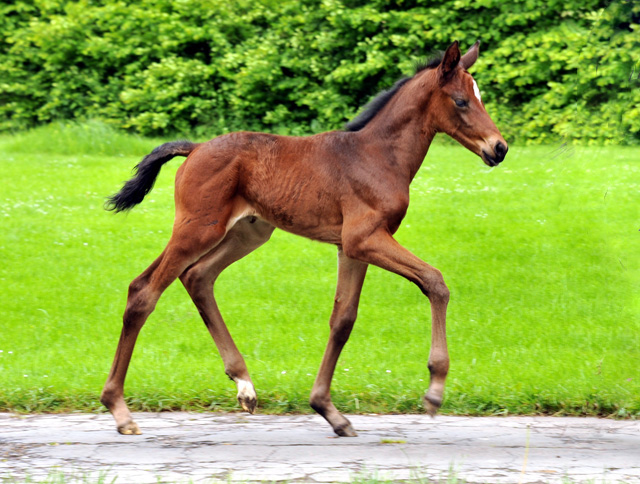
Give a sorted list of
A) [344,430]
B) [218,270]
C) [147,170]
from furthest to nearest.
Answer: [218,270] < [147,170] < [344,430]

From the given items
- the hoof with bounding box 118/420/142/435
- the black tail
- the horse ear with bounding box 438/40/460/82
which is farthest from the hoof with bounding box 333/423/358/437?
the horse ear with bounding box 438/40/460/82

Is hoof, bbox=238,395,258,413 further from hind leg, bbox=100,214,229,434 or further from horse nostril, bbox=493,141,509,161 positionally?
horse nostril, bbox=493,141,509,161

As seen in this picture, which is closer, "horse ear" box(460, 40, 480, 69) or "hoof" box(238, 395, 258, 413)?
"horse ear" box(460, 40, 480, 69)

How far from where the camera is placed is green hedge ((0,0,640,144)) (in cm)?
1584

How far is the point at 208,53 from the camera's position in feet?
59.2

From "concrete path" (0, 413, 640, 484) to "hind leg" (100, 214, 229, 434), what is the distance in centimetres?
30

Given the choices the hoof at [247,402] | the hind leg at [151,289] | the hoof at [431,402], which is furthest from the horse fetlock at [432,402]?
the hind leg at [151,289]

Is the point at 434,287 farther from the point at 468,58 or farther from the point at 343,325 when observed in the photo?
the point at 468,58

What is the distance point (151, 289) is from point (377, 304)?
141 inches

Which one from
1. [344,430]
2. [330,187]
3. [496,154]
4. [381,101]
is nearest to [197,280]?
[330,187]

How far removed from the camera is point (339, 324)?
18.1ft

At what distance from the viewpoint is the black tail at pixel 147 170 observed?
582cm

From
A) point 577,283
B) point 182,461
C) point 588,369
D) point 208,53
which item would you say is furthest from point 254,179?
point 208,53

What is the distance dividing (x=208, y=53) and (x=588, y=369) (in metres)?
13.0
